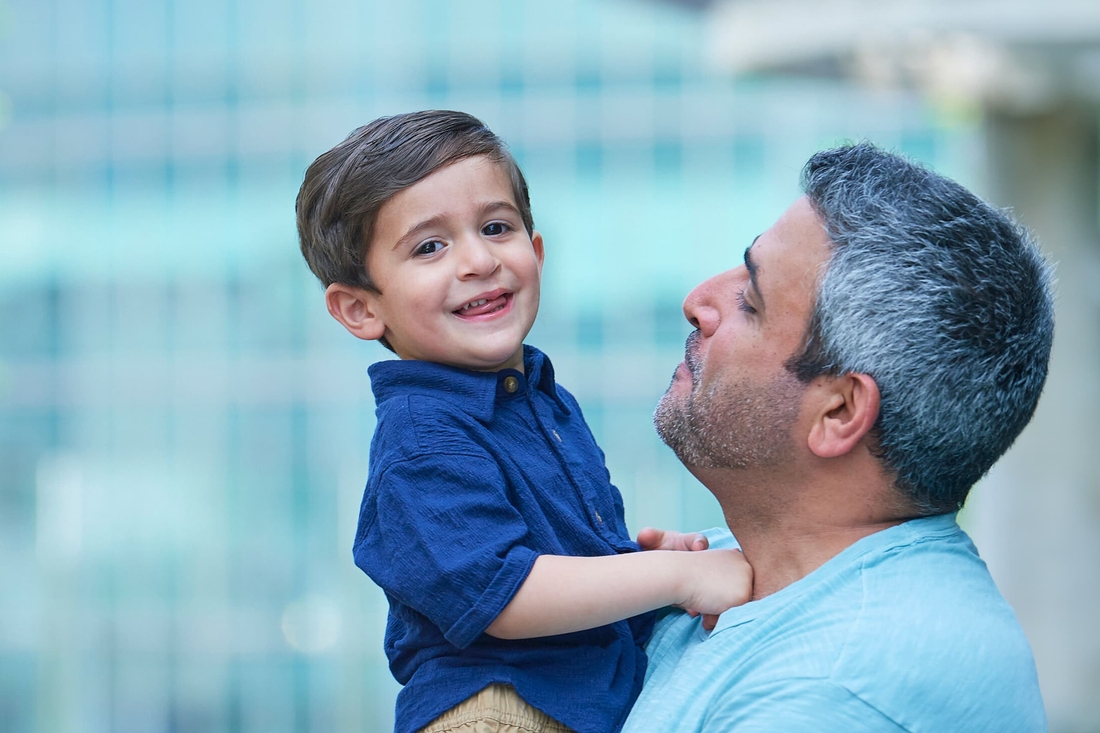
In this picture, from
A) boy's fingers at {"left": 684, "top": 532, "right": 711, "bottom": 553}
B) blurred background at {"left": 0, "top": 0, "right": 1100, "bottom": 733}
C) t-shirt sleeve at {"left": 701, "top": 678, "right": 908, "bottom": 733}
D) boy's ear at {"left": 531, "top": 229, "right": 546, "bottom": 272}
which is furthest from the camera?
blurred background at {"left": 0, "top": 0, "right": 1100, "bottom": 733}

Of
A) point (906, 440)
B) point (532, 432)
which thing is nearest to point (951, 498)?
point (906, 440)

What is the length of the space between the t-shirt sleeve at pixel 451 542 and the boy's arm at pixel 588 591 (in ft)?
0.07

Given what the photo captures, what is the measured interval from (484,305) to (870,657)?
2.16 feet

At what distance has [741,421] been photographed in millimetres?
1885

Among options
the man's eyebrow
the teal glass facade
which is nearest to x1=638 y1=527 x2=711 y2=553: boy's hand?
the man's eyebrow

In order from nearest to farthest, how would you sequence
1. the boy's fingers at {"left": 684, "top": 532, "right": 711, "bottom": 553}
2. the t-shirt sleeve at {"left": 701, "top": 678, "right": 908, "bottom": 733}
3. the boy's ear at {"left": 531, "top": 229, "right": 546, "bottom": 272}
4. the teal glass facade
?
the t-shirt sleeve at {"left": 701, "top": 678, "right": 908, "bottom": 733}
the boy's fingers at {"left": 684, "top": 532, "right": 711, "bottom": 553}
the boy's ear at {"left": 531, "top": 229, "right": 546, "bottom": 272}
the teal glass facade

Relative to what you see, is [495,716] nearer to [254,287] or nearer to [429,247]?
[429,247]

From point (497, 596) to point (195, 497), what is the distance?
62.4ft

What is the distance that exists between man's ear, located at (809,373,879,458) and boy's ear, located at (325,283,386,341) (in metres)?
0.59

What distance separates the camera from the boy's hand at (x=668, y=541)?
6.40 feet

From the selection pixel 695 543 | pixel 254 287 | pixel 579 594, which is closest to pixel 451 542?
pixel 579 594

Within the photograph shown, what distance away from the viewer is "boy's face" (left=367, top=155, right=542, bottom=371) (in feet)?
6.02

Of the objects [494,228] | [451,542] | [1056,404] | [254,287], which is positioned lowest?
[254,287]

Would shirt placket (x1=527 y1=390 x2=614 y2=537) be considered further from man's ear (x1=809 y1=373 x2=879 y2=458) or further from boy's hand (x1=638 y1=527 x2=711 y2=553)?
man's ear (x1=809 y1=373 x2=879 y2=458)
